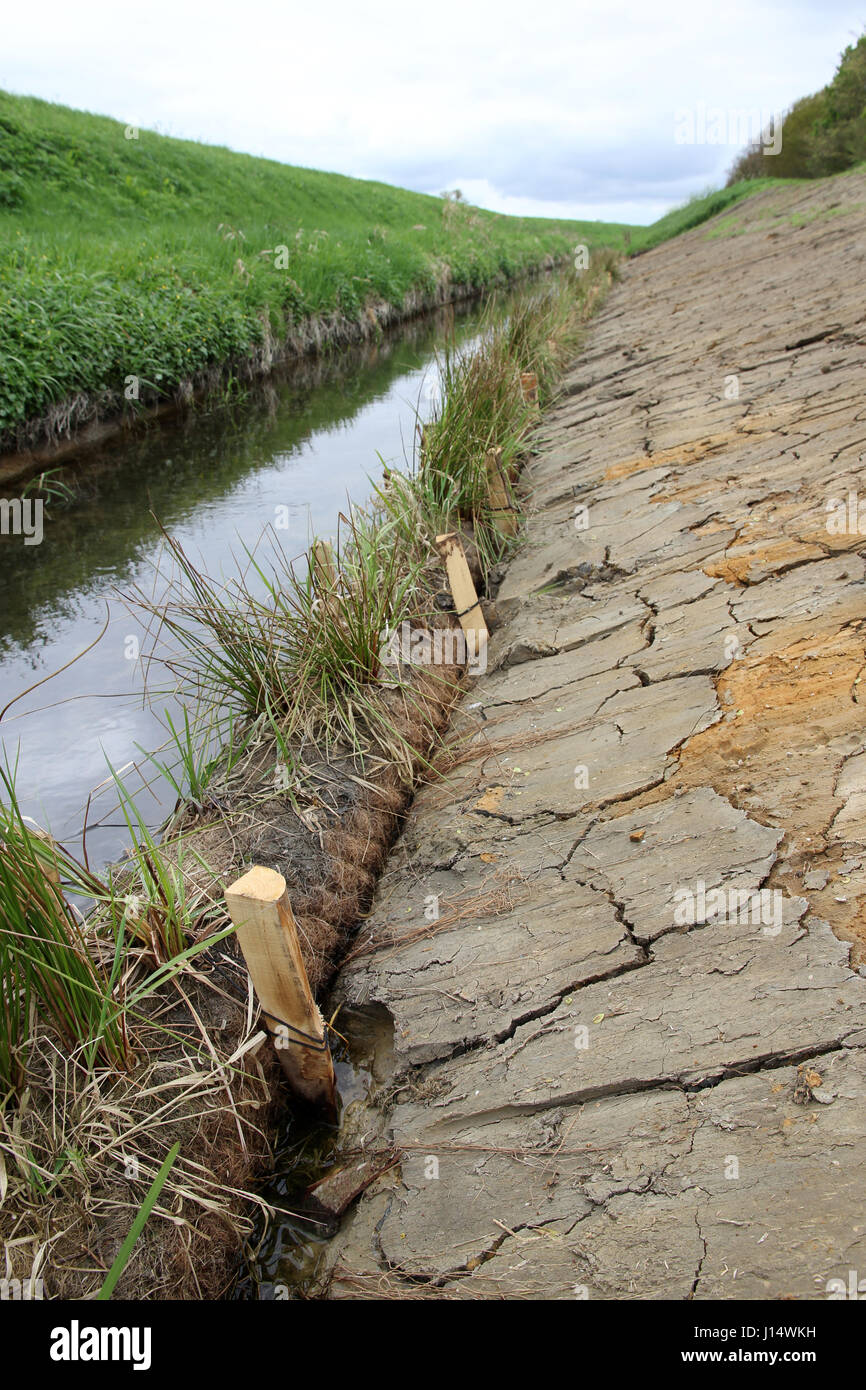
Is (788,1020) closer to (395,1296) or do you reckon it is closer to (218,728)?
(395,1296)

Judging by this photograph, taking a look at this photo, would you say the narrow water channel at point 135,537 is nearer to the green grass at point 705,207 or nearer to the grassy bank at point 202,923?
the grassy bank at point 202,923

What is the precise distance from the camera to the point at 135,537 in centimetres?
606

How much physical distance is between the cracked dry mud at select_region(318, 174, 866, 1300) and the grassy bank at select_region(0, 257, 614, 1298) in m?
0.26

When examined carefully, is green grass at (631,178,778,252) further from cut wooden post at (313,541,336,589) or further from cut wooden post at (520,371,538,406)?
cut wooden post at (313,541,336,589)

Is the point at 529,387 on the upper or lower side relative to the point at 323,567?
upper

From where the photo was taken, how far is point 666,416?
5812 mm

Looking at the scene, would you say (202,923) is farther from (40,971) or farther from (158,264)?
(158,264)

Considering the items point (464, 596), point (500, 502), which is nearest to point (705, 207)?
point (500, 502)

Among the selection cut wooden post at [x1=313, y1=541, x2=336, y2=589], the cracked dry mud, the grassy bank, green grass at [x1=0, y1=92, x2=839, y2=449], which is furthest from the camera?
green grass at [x1=0, y1=92, x2=839, y2=449]

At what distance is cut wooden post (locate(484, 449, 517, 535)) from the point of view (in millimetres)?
4953

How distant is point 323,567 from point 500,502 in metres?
1.91

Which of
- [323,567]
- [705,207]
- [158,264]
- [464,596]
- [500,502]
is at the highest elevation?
[705,207]

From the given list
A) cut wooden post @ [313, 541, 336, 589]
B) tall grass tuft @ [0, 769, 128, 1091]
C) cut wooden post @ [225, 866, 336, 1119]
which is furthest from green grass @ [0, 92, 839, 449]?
cut wooden post @ [225, 866, 336, 1119]
